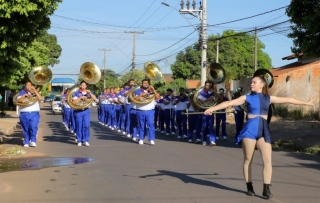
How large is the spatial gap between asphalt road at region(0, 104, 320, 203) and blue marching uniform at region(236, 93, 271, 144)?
0.95m

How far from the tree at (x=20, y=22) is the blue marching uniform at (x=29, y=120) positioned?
2913 millimetres

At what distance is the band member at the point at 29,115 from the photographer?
53.6ft

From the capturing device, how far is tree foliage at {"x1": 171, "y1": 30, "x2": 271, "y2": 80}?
68688mm

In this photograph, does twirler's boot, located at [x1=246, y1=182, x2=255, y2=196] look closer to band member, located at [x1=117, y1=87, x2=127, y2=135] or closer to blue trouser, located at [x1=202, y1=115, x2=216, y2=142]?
blue trouser, located at [x1=202, y1=115, x2=216, y2=142]

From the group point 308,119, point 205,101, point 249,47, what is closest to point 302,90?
point 308,119

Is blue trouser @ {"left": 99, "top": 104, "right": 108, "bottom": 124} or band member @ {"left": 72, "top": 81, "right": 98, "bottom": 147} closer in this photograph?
band member @ {"left": 72, "top": 81, "right": 98, "bottom": 147}

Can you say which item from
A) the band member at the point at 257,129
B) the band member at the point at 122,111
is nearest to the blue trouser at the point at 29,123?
the band member at the point at 122,111

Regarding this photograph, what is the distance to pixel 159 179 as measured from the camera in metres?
10.4

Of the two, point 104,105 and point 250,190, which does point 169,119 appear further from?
point 250,190

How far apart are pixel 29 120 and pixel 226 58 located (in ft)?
193

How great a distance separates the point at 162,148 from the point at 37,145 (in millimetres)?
3856

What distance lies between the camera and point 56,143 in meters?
18.0

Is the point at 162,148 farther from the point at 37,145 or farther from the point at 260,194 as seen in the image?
the point at 260,194

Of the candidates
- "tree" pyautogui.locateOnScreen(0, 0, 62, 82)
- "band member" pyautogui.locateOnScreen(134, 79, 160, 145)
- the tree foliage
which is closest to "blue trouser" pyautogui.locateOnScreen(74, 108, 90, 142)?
"band member" pyautogui.locateOnScreen(134, 79, 160, 145)
